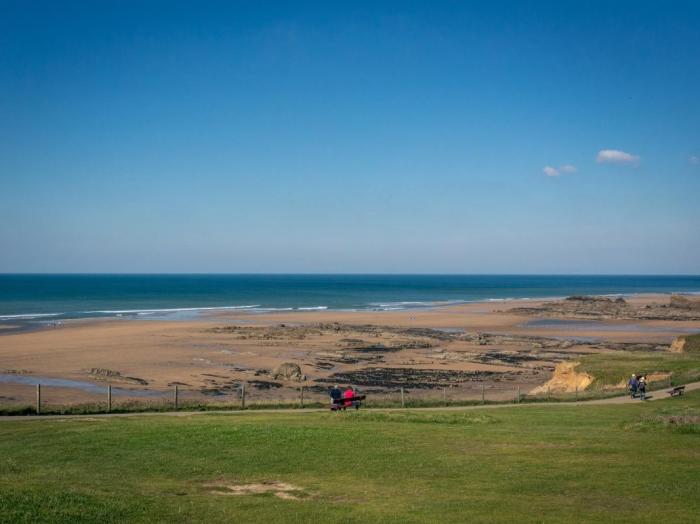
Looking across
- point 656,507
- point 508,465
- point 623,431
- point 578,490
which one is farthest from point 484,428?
point 656,507

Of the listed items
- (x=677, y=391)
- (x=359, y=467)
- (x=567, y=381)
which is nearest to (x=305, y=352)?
(x=567, y=381)

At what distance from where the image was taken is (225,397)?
1550 inches

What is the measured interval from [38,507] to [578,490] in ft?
34.2

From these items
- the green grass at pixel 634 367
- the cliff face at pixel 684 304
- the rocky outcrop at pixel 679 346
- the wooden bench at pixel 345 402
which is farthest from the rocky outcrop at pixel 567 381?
the cliff face at pixel 684 304

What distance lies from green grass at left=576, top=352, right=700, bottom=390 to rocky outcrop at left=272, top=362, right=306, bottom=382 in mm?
17257

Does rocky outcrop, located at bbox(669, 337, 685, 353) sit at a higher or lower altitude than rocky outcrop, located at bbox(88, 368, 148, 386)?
higher

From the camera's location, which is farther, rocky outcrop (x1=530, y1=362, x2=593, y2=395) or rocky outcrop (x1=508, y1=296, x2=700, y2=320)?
rocky outcrop (x1=508, y1=296, x2=700, y2=320)

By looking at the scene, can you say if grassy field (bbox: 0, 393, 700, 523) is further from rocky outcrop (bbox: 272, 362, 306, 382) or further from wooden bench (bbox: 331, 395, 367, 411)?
rocky outcrop (bbox: 272, 362, 306, 382)

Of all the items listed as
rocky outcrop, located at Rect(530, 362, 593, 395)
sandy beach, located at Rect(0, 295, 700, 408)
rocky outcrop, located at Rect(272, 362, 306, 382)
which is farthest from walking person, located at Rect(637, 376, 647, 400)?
rocky outcrop, located at Rect(272, 362, 306, 382)

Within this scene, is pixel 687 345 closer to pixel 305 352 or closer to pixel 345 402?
pixel 305 352

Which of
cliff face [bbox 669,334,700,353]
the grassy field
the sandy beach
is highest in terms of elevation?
the grassy field

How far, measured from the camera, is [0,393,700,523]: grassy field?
1301cm

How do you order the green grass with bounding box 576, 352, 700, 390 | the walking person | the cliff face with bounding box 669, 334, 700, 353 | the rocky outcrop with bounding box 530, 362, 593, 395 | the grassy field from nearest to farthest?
the grassy field < the walking person < the green grass with bounding box 576, 352, 700, 390 < the rocky outcrop with bounding box 530, 362, 593, 395 < the cliff face with bounding box 669, 334, 700, 353

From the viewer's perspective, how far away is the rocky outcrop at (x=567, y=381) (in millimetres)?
40000
